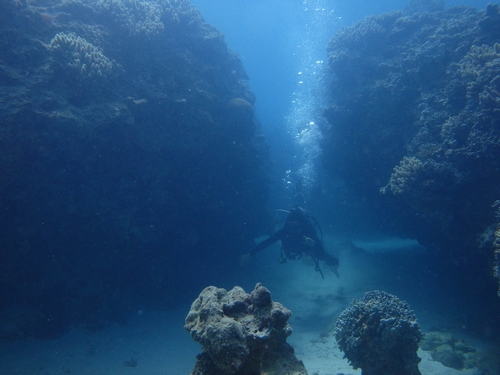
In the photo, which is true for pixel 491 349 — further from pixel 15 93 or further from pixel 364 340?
pixel 15 93

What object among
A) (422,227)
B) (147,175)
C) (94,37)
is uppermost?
(94,37)

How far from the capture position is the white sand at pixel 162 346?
20.3ft

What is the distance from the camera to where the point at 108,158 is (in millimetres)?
8070

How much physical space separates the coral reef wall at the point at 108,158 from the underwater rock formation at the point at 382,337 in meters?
6.59

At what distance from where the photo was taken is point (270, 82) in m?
74.4

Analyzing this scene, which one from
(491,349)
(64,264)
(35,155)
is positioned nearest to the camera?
(491,349)

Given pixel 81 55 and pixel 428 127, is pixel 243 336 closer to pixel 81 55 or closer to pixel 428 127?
pixel 81 55

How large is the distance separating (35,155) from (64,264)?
3.27 metres

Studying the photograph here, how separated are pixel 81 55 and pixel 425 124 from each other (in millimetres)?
11052

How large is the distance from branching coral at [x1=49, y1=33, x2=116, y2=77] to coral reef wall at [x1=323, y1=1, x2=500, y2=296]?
9.73 metres

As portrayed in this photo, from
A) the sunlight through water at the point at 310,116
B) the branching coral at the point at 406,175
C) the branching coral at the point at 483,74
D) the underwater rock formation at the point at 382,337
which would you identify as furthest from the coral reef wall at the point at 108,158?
the branching coral at the point at 483,74

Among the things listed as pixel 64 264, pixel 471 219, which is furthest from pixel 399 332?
pixel 64 264

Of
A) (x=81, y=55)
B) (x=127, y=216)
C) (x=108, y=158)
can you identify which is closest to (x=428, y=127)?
(x=127, y=216)

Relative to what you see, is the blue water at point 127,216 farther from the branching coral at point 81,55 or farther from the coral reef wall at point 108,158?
the branching coral at point 81,55
